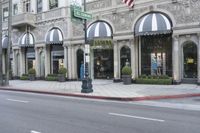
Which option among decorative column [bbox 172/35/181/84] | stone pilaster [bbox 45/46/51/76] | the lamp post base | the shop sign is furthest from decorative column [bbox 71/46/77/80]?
decorative column [bbox 172/35/181/84]

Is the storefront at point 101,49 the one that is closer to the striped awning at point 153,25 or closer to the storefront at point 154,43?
the storefront at point 154,43

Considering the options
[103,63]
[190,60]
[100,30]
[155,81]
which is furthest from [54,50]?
[190,60]

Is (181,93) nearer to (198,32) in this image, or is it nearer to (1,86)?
(198,32)

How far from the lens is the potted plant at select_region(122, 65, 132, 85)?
977 inches

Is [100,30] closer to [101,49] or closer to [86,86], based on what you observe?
[101,49]

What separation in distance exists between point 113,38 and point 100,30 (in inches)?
56.2

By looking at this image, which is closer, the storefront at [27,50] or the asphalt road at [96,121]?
the asphalt road at [96,121]

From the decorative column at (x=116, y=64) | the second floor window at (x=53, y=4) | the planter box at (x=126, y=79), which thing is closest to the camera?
the planter box at (x=126, y=79)

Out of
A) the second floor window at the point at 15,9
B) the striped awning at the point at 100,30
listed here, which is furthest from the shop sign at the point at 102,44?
the second floor window at the point at 15,9

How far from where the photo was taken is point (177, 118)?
431 inches

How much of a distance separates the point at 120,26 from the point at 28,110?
607 inches

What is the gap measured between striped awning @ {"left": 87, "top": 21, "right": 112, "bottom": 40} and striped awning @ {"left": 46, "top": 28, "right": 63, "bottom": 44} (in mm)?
4715

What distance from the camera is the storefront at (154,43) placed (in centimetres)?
2375

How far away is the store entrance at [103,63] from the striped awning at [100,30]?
180 cm
